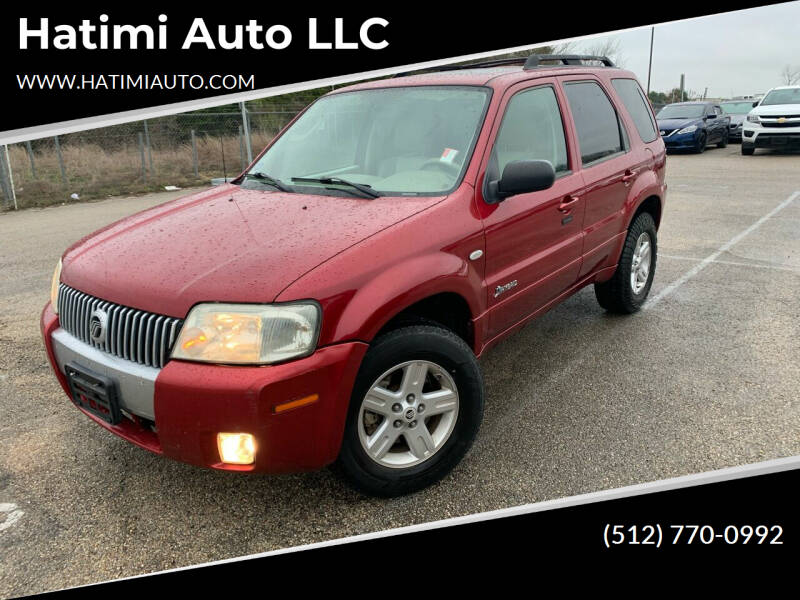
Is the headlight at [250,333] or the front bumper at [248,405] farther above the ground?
the headlight at [250,333]

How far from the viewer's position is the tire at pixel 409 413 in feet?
8.07

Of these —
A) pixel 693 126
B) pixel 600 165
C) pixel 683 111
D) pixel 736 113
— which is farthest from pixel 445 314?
pixel 736 113

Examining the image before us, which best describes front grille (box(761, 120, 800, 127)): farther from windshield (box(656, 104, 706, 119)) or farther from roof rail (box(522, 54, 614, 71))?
roof rail (box(522, 54, 614, 71))

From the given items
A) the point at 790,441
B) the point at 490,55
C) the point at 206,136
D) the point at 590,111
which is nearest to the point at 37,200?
the point at 206,136

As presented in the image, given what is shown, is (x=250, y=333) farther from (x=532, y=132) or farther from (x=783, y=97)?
(x=783, y=97)

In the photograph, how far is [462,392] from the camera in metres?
2.76

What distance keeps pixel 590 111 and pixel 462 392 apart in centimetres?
231

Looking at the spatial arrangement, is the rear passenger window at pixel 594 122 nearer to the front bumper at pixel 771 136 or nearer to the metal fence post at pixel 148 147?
the metal fence post at pixel 148 147

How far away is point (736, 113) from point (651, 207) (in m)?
22.3

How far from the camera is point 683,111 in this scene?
19719 millimetres

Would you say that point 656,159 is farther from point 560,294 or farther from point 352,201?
point 352,201

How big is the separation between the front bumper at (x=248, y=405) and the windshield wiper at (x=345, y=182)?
923 mm

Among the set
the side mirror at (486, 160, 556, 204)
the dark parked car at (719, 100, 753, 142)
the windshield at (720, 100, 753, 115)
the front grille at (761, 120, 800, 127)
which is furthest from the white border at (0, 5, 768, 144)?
the windshield at (720, 100, 753, 115)

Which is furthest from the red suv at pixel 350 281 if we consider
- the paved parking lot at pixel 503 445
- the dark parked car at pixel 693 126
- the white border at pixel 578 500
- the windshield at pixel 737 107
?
the windshield at pixel 737 107
